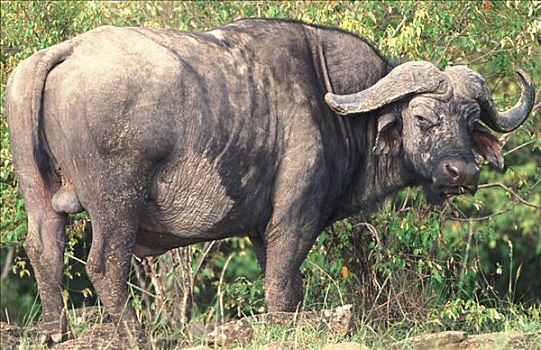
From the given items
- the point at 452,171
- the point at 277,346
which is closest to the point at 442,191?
the point at 452,171

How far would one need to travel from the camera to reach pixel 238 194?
8914 mm

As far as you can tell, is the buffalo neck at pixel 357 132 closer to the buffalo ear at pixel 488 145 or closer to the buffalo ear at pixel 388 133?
the buffalo ear at pixel 388 133

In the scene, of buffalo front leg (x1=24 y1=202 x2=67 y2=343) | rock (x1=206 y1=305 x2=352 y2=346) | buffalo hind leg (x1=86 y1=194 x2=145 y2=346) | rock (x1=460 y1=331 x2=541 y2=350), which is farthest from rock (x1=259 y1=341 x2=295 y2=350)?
buffalo front leg (x1=24 y1=202 x2=67 y2=343)

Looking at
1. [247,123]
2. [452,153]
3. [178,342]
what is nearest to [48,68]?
[247,123]

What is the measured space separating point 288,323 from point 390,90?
6.10ft

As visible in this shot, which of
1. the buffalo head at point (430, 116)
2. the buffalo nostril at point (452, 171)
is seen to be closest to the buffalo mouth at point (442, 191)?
the buffalo head at point (430, 116)

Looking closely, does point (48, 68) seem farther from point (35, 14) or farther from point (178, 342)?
point (35, 14)

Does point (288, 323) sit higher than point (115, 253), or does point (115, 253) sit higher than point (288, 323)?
point (115, 253)

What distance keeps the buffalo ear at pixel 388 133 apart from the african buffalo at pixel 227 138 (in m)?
0.01

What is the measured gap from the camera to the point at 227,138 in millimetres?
8781

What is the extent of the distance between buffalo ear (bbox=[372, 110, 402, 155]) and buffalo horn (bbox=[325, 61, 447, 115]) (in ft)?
0.45

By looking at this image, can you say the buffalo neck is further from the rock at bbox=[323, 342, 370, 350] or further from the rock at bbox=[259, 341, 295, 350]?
the rock at bbox=[323, 342, 370, 350]

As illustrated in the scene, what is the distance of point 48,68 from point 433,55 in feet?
12.2

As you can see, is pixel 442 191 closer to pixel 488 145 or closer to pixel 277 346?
pixel 488 145
